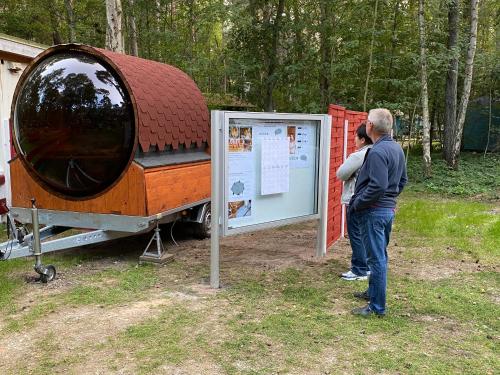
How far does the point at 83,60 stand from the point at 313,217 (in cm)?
343

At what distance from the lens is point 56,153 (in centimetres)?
614

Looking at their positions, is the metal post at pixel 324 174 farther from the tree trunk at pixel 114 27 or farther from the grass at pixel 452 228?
the tree trunk at pixel 114 27

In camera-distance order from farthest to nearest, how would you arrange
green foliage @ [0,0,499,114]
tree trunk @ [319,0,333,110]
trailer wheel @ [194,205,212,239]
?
1. tree trunk @ [319,0,333,110]
2. green foliage @ [0,0,499,114]
3. trailer wheel @ [194,205,212,239]

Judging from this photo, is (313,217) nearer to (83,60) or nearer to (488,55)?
(83,60)

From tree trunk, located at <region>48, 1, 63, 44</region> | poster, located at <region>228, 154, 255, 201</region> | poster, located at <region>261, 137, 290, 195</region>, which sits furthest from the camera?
tree trunk, located at <region>48, 1, 63, 44</region>

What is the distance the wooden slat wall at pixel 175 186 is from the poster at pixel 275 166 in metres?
1.27

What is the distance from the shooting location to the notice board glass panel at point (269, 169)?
17.1 ft

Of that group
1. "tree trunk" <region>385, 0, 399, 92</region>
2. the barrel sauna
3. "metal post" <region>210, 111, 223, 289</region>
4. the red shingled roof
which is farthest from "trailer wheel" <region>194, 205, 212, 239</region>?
"tree trunk" <region>385, 0, 399, 92</region>

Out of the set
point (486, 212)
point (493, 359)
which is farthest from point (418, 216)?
point (493, 359)

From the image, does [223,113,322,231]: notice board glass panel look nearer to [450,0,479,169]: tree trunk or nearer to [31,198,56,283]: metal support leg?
[31,198,56,283]: metal support leg

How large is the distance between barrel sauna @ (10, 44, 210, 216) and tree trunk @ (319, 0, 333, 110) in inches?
341

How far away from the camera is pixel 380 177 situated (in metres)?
4.18

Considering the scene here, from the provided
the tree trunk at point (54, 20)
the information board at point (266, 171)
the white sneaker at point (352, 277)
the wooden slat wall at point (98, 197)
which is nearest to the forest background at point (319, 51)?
the tree trunk at point (54, 20)

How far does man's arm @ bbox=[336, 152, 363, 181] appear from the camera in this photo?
17.5 feet
